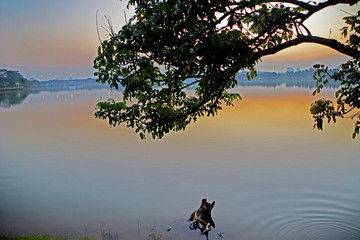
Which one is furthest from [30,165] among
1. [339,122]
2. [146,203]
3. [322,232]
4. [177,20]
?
[339,122]

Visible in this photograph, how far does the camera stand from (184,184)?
44.2 feet

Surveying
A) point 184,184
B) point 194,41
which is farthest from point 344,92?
point 184,184

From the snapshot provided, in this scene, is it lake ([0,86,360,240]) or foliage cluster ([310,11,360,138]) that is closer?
foliage cluster ([310,11,360,138])

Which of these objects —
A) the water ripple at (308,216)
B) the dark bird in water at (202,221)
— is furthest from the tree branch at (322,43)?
the water ripple at (308,216)

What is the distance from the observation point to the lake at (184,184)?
942 centimetres

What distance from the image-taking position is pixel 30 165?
17.4 m

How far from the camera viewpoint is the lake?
942 cm

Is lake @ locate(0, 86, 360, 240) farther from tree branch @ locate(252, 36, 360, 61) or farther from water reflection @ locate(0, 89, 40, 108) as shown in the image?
water reflection @ locate(0, 89, 40, 108)

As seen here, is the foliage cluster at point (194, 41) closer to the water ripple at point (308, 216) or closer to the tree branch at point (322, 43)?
the tree branch at point (322, 43)

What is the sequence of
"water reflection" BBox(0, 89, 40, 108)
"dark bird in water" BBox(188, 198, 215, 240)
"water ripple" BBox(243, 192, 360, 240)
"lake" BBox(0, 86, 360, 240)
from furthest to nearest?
"water reflection" BBox(0, 89, 40, 108), "lake" BBox(0, 86, 360, 240), "dark bird in water" BBox(188, 198, 215, 240), "water ripple" BBox(243, 192, 360, 240)

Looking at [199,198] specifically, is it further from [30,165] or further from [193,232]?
[30,165]

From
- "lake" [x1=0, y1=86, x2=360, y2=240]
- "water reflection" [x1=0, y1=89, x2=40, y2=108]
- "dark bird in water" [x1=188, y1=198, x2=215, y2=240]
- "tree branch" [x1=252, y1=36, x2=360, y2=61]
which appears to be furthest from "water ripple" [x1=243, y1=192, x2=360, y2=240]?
"water reflection" [x1=0, y1=89, x2=40, y2=108]

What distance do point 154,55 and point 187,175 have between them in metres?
10.3

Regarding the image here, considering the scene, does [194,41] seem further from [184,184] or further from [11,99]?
[11,99]
